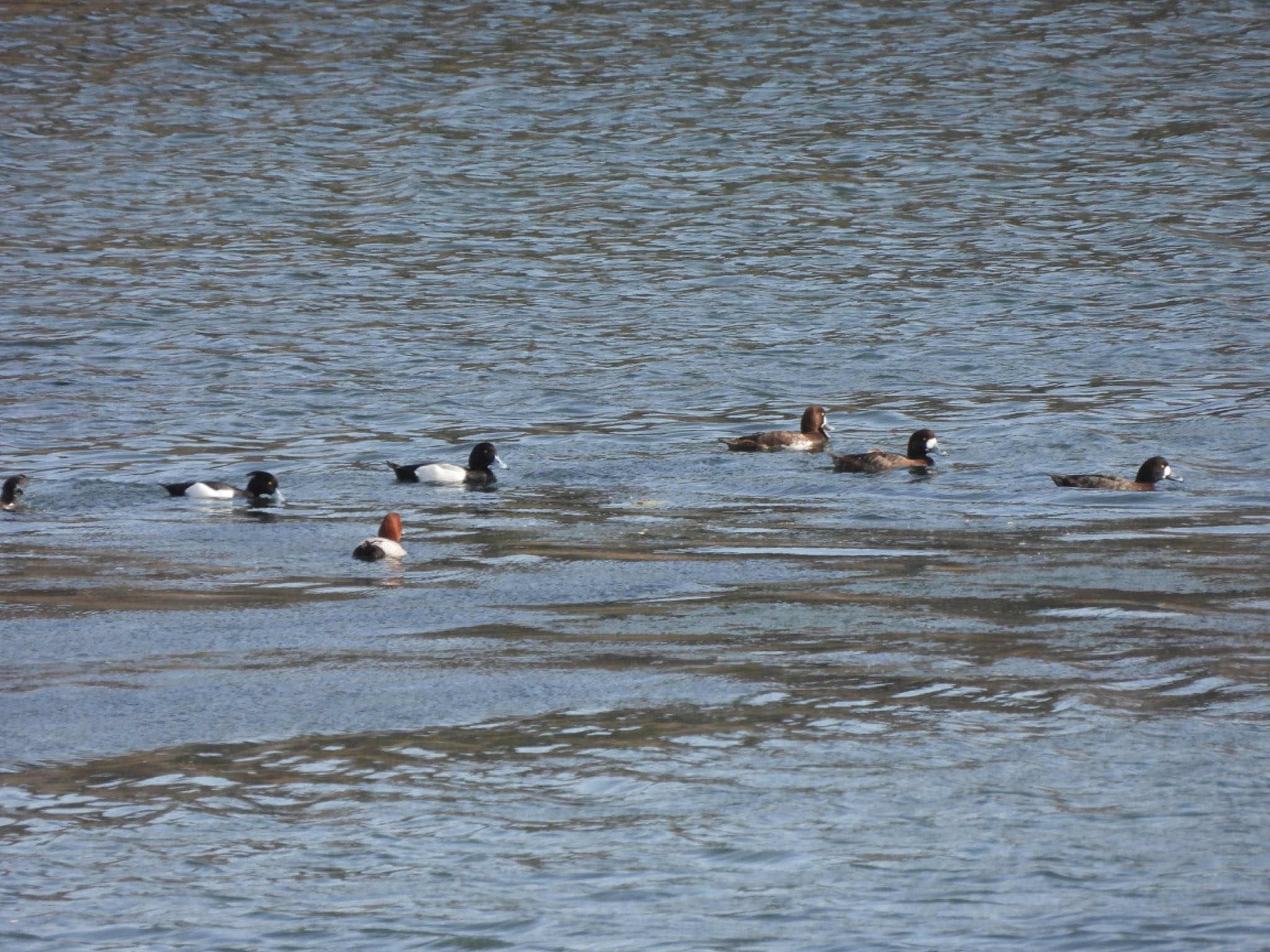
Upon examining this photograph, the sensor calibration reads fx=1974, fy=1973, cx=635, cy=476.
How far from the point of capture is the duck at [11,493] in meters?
14.5

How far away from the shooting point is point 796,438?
16844mm

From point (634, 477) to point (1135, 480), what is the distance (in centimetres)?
379

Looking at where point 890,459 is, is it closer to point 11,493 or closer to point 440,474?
point 440,474

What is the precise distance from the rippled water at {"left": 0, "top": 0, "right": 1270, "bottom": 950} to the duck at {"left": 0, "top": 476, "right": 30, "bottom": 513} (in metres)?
0.23

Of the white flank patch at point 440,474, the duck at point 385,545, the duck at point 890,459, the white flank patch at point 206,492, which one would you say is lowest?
the duck at point 385,545

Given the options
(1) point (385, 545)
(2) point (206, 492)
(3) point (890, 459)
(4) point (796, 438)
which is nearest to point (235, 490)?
(2) point (206, 492)

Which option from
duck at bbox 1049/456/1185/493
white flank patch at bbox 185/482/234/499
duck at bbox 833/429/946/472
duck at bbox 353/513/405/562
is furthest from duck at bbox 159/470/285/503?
duck at bbox 1049/456/1185/493

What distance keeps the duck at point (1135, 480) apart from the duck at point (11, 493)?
25.2 feet

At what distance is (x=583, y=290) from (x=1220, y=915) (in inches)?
731

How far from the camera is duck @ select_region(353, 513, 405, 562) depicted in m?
12.0

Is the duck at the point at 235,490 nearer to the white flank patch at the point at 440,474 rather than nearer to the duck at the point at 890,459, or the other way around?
the white flank patch at the point at 440,474

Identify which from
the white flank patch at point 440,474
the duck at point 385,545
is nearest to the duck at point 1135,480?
the white flank patch at point 440,474

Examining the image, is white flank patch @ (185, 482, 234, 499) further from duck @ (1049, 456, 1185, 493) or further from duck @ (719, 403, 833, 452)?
duck @ (1049, 456, 1185, 493)

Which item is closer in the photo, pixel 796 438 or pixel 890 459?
pixel 890 459
